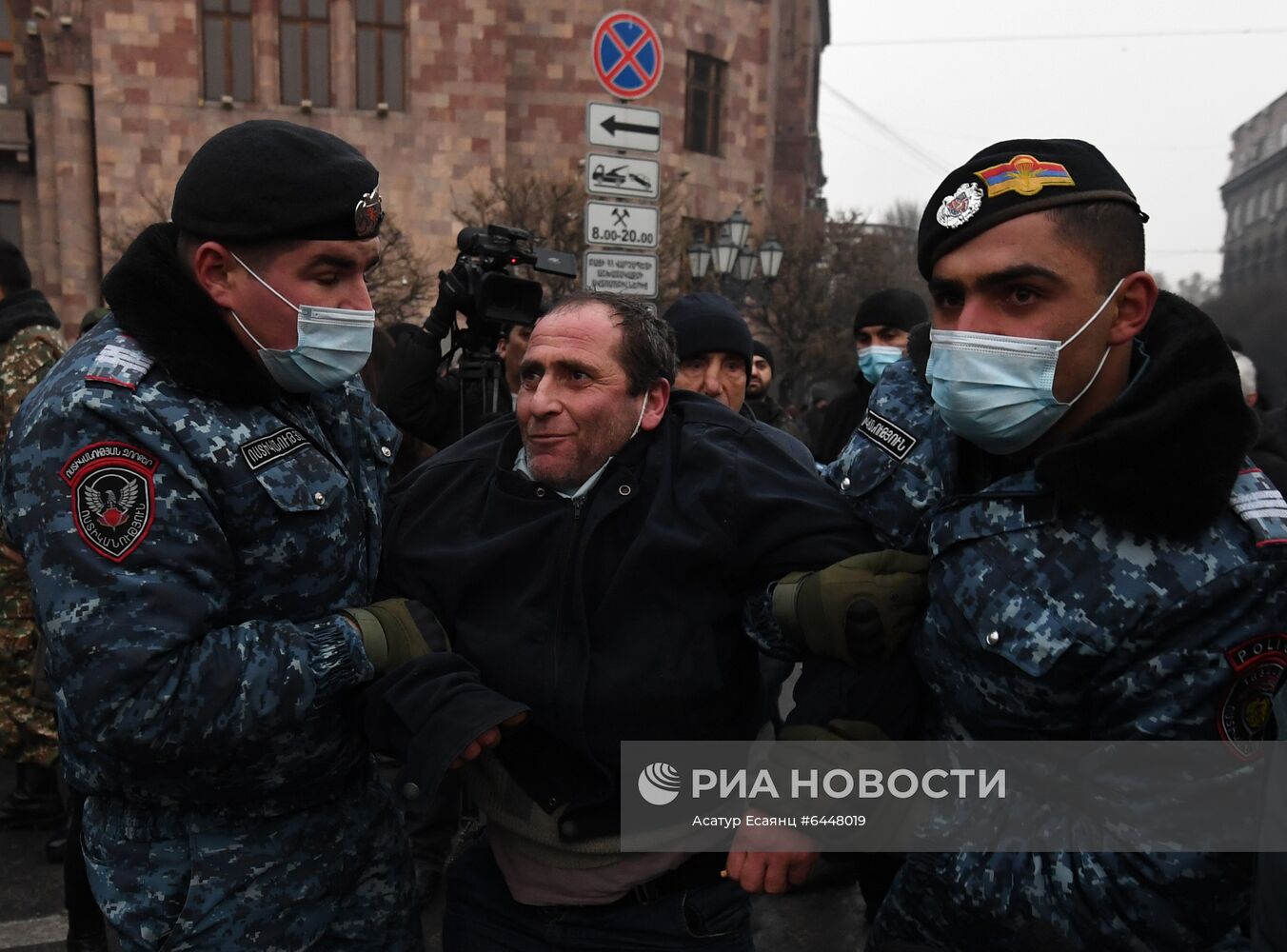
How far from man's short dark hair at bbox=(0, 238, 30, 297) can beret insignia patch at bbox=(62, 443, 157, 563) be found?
11.1ft

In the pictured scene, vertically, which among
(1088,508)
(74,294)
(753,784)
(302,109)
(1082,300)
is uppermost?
(302,109)

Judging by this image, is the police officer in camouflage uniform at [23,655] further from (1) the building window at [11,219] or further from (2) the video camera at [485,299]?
(1) the building window at [11,219]

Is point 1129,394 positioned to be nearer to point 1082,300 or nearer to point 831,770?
point 1082,300

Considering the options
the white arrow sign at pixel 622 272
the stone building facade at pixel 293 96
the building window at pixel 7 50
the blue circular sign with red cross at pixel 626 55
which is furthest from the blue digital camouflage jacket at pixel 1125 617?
the building window at pixel 7 50

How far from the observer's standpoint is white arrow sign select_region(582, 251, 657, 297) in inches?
271

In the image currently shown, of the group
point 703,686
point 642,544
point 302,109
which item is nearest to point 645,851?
point 703,686

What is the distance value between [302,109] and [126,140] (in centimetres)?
331

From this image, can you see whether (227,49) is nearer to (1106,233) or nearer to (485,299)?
(485,299)

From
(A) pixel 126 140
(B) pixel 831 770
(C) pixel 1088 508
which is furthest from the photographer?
(A) pixel 126 140

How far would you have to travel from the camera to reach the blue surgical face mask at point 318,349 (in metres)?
1.89

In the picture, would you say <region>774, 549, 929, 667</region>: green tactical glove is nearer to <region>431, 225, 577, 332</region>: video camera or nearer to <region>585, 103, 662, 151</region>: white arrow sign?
<region>431, 225, 577, 332</region>: video camera

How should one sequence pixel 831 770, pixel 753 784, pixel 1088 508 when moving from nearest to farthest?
1. pixel 1088 508
2. pixel 831 770
3. pixel 753 784

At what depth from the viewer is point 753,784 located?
74.5 inches

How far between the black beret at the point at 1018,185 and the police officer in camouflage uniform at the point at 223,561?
1.01m
